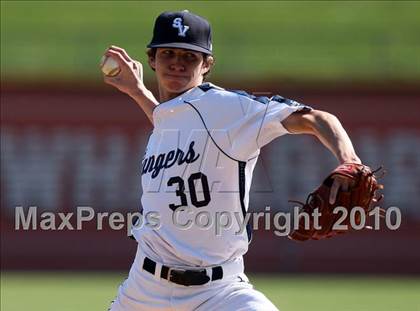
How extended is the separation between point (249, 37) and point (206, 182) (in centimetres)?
1294

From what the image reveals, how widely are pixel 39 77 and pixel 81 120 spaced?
88 centimetres

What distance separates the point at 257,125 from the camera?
13.8 ft

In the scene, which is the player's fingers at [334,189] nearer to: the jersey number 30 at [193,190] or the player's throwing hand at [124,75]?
the jersey number 30 at [193,190]

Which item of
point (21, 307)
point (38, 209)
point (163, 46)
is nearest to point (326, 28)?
point (38, 209)

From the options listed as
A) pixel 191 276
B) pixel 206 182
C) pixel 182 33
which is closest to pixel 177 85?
pixel 182 33

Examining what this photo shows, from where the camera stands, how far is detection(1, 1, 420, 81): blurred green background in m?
15.9

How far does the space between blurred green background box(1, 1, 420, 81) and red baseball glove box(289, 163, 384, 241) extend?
9.76m

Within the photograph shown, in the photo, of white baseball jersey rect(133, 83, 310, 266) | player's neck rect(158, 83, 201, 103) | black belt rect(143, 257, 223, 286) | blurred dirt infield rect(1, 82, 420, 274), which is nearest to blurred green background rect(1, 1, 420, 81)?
blurred dirt infield rect(1, 82, 420, 274)

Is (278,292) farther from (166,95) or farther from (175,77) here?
(175,77)

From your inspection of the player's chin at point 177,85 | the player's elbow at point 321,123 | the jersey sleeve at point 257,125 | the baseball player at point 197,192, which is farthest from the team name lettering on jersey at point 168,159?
the player's elbow at point 321,123

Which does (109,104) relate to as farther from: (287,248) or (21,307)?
(21,307)

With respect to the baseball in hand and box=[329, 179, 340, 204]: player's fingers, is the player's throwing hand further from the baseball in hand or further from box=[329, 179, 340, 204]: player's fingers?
box=[329, 179, 340, 204]: player's fingers

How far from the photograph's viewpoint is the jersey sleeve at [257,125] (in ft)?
13.5

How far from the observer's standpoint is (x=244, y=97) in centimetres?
432
